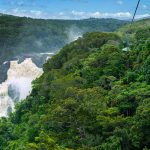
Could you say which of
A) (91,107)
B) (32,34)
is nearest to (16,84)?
(91,107)

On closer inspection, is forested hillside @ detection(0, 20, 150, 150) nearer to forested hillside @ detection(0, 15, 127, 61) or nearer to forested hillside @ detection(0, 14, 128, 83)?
forested hillside @ detection(0, 14, 128, 83)

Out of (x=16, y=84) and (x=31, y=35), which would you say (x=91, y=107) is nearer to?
(x=16, y=84)

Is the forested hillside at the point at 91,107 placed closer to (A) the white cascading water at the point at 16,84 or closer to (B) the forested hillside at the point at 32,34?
(A) the white cascading water at the point at 16,84

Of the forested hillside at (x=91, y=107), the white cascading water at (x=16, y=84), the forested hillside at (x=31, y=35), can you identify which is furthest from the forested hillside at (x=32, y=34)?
the forested hillside at (x=91, y=107)

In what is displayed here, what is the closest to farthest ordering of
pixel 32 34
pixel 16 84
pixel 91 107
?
pixel 91 107
pixel 16 84
pixel 32 34

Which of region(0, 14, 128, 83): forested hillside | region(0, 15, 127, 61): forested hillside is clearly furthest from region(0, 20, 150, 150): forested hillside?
region(0, 15, 127, 61): forested hillside

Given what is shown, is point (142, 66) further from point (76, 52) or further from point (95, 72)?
point (76, 52)

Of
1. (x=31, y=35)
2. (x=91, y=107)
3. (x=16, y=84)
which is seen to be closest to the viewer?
(x=91, y=107)
